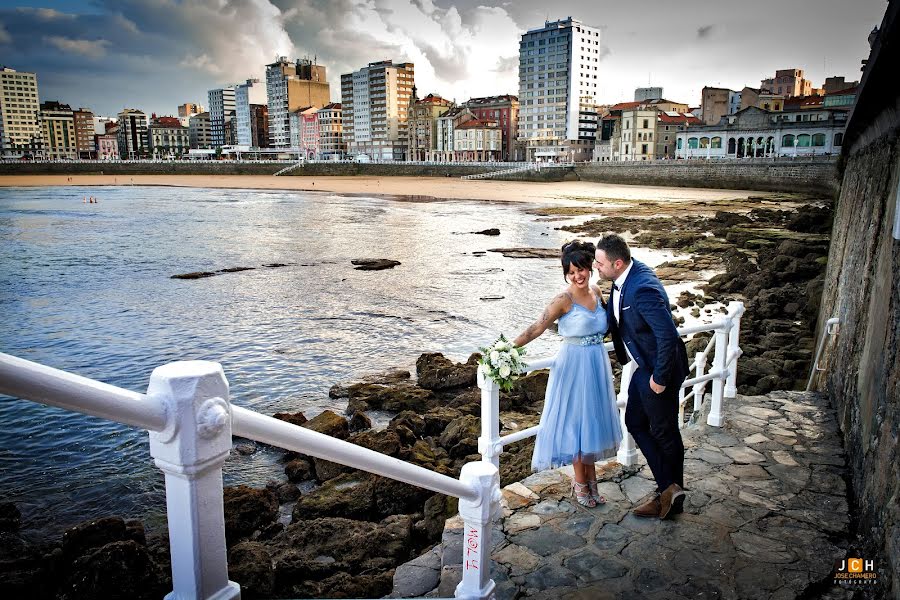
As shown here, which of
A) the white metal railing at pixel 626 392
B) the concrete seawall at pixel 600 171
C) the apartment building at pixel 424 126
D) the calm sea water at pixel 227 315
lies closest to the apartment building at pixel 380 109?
the apartment building at pixel 424 126

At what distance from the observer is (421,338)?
51.3ft

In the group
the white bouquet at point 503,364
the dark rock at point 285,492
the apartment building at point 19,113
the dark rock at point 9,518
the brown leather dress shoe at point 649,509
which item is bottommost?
the dark rock at point 9,518

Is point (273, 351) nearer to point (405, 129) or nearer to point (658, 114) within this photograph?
point (658, 114)

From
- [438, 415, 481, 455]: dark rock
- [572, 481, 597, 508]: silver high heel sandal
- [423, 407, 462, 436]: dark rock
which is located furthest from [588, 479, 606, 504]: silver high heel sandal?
[423, 407, 462, 436]: dark rock

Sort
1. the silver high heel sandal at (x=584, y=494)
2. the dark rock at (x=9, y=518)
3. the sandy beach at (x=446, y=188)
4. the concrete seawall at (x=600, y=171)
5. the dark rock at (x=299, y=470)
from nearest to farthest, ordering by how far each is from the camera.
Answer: the silver high heel sandal at (x=584, y=494)
the dark rock at (x=9, y=518)
the dark rock at (x=299, y=470)
the concrete seawall at (x=600, y=171)
the sandy beach at (x=446, y=188)

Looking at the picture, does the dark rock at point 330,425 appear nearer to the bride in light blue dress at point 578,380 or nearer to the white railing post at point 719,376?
the white railing post at point 719,376

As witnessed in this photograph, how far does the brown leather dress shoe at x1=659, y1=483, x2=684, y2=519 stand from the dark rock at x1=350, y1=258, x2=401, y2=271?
2193 centimetres

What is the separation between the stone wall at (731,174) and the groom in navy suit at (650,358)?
1859 inches

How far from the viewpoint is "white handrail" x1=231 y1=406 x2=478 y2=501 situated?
195 cm

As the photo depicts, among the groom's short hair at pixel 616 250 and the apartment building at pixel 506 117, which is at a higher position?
the apartment building at pixel 506 117

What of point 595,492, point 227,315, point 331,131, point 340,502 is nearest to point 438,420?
point 340,502

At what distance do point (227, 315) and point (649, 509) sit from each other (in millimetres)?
15802

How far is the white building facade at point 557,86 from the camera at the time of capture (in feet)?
381
